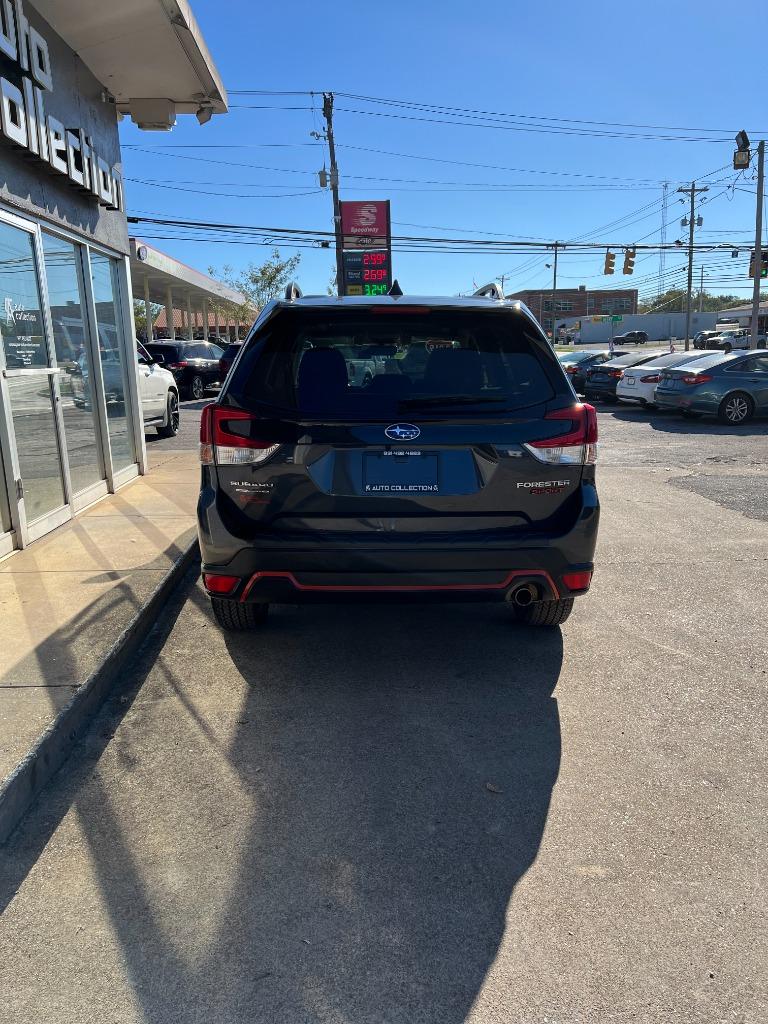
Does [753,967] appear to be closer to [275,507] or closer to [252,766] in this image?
[252,766]

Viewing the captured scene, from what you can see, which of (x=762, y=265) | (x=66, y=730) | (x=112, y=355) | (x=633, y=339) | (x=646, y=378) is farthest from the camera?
(x=633, y=339)

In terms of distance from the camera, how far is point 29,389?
20.2 ft

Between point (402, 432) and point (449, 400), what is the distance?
301 mm

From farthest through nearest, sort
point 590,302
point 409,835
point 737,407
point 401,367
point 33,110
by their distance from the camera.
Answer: point 590,302, point 737,407, point 33,110, point 401,367, point 409,835

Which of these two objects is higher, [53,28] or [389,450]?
[53,28]

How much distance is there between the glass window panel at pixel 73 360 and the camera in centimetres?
688

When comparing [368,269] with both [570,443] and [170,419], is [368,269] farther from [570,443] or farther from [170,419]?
[570,443]

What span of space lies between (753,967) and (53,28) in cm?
799

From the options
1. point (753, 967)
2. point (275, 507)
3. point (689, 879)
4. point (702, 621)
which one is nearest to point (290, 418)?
point (275, 507)

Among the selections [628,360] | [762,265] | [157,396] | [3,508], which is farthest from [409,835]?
[762,265]

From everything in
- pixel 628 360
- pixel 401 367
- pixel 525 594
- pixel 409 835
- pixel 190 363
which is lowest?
pixel 409 835

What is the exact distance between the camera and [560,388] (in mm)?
3680

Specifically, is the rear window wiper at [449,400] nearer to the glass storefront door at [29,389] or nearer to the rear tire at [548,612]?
the rear tire at [548,612]

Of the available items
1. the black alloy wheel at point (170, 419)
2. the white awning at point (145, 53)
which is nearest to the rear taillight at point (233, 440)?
the white awning at point (145, 53)
